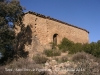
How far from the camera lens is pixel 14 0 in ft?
46.7

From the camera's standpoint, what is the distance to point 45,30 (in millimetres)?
17062

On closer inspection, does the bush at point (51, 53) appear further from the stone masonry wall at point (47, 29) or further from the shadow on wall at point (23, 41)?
the shadow on wall at point (23, 41)

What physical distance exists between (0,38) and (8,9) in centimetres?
252

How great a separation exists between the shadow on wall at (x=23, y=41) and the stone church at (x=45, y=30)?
32 cm

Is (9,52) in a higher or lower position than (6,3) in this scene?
lower

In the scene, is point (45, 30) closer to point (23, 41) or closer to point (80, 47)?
point (23, 41)

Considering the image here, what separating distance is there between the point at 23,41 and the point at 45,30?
273cm

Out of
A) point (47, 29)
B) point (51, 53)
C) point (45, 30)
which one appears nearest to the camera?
point (51, 53)

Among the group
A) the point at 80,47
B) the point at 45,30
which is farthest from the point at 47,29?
the point at 80,47

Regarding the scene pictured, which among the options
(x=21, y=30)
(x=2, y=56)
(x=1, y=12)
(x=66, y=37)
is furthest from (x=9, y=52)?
(x=66, y=37)

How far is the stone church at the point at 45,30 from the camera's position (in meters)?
15.9

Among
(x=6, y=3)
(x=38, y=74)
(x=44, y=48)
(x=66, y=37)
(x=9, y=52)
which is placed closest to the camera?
(x=38, y=74)

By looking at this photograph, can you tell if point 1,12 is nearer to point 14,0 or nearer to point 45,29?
point 14,0

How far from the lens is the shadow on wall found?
15539 mm
